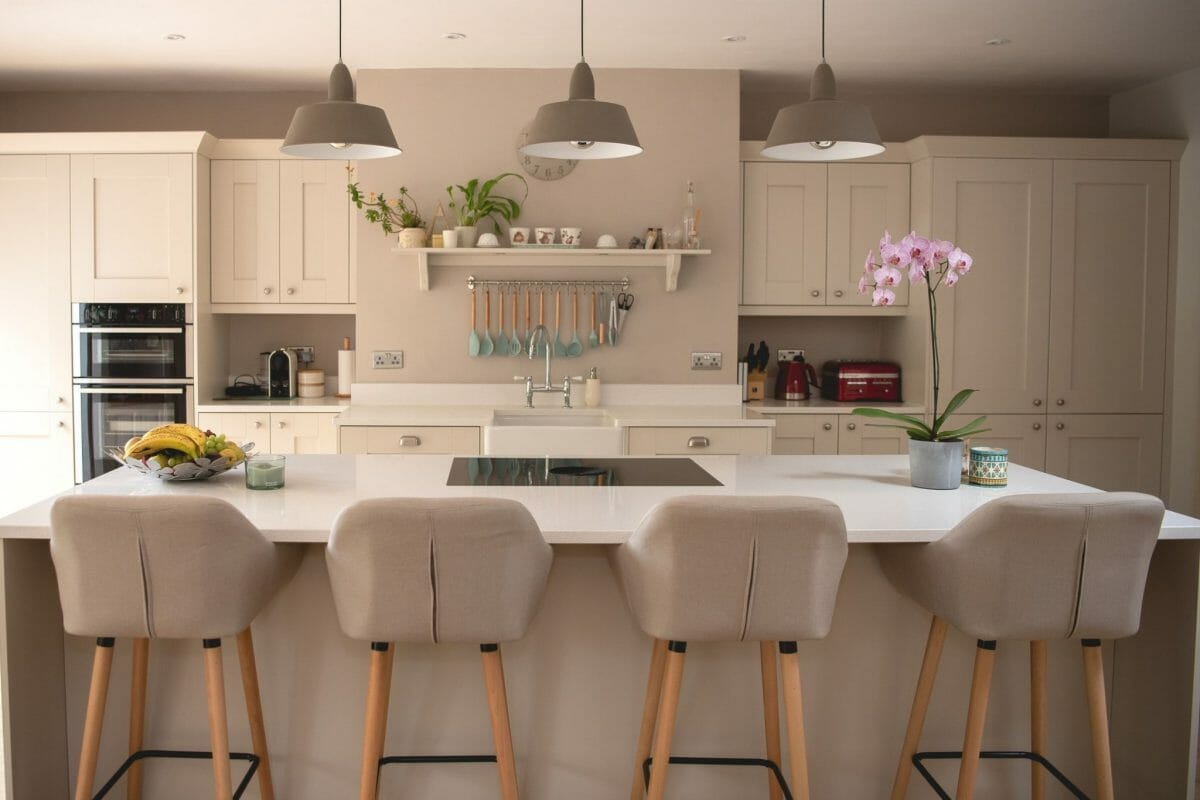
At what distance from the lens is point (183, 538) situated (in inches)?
76.2

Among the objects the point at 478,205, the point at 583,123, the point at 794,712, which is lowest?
the point at 794,712

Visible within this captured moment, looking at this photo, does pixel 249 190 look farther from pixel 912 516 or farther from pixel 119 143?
pixel 912 516

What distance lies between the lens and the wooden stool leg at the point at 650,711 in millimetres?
2273

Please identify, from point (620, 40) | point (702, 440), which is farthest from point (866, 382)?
point (620, 40)

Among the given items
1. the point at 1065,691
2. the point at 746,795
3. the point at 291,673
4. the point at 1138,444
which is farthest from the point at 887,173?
the point at 291,673

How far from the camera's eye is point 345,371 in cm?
504

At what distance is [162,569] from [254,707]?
493 mm

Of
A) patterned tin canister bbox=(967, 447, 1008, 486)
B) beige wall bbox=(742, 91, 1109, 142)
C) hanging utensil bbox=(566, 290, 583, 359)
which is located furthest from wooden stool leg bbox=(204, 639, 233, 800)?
beige wall bbox=(742, 91, 1109, 142)

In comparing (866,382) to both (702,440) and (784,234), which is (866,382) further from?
(702,440)

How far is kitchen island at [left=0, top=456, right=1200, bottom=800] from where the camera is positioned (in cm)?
240

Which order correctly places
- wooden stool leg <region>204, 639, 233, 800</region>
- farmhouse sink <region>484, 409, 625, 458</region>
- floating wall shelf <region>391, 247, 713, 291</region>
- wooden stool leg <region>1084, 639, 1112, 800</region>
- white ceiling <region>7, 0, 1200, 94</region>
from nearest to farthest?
wooden stool leg <region>204, 639, 233, 800</region>, wooden stool leg <region>1084, 639, 1112, 800</region>, white ceiling <region>7, 0, 1200, 94</region>, farmhouse sink <region>484, 409, 625, 458</region>, floating wall shelf <region>391, 247, 713, 291</region>

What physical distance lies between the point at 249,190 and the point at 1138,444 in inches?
168

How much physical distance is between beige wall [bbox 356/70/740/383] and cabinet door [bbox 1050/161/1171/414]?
148 centimetres

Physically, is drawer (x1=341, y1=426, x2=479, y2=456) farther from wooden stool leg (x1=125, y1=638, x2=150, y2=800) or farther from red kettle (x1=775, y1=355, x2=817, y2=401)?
wooden stool leg (x1=125, y1=638, x2=150, y2=800)
